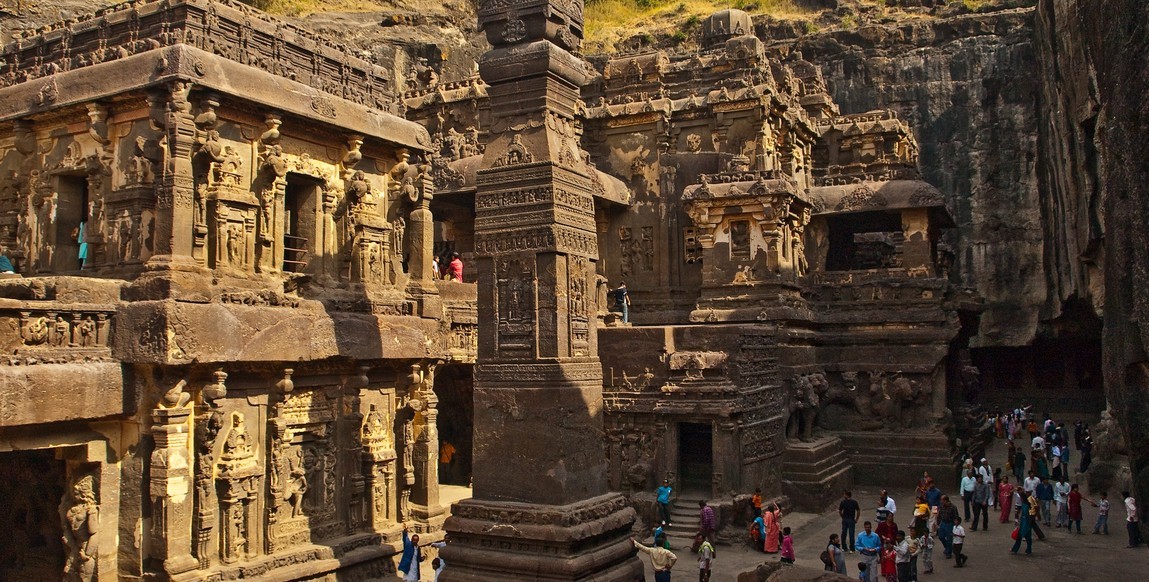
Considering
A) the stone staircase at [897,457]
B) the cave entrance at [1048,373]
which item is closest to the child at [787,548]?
the stone staircase at [897,457]

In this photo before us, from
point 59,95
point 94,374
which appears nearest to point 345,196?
point 59,95

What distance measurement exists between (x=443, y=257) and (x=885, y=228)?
12326mm

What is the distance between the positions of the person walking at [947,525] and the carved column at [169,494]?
35.7 ft

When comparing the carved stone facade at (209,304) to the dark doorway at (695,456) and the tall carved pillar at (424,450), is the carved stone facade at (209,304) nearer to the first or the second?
the tall carved pillar at (424,450)

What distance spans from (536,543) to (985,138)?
31.7 meters

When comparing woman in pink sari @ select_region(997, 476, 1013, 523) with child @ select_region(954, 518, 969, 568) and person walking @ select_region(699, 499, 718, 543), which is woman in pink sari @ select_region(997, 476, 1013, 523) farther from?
person walking @ select_region(699, 499, 718, 543)

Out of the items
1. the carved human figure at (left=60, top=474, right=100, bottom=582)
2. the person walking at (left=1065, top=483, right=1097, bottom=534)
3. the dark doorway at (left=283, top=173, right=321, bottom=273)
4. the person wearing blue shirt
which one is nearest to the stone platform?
the person walking at (left=1065, top=483, right=1097, bottom=534)

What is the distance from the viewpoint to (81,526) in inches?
414

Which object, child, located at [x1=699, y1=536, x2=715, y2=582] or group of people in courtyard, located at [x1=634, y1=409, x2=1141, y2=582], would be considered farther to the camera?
child, located at [x1=699, y1=536, x2=715, y2=582]

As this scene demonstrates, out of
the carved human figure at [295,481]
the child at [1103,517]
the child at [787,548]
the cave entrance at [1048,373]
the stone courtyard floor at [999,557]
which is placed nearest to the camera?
the carved human figure at [295,481]

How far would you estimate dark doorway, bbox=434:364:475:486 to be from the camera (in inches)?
796

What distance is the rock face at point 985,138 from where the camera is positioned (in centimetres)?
3378

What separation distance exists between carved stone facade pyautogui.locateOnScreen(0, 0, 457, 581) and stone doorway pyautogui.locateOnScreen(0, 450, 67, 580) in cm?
6

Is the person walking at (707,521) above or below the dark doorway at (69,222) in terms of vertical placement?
below
